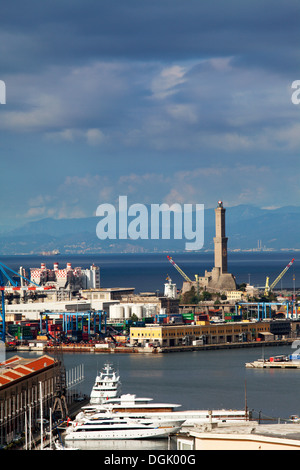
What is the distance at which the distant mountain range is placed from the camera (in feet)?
431

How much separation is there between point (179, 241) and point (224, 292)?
9442cm

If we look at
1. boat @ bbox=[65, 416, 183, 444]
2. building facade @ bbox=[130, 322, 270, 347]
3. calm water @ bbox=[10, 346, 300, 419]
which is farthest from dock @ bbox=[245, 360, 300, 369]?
boat @ bbox=[65, 416, 183, 444]

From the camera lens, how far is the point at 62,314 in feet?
83.8

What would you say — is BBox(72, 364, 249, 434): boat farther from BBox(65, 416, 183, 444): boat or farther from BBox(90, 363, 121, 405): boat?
BBox(90, 363, 121, 405): boat

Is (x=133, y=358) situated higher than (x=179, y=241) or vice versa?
(x=179, y=241)

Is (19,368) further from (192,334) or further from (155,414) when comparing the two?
(192,334)

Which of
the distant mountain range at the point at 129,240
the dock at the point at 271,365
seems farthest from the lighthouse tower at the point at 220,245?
the distant mountain range at the point at 129,240

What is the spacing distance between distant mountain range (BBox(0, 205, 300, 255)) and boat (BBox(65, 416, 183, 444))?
103m

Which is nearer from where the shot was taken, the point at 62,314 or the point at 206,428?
Answer: the point at 206,428

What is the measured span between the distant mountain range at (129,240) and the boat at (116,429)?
10302 centimetres

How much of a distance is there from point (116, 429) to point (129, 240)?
419ft

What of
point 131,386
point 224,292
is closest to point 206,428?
point 131,386
